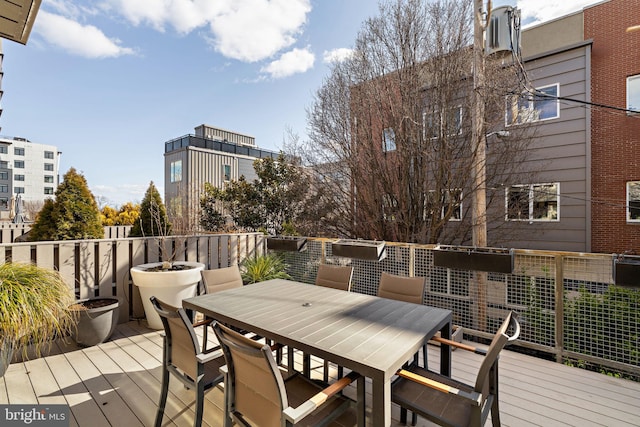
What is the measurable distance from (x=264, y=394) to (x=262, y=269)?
357cm

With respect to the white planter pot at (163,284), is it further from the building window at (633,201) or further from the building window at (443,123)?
the building window at (633,201)

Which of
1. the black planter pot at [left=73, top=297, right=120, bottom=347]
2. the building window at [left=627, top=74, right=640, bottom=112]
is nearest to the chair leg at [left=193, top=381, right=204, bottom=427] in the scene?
the black planter pot at [left=73, top=297, right=120, bottom=347]

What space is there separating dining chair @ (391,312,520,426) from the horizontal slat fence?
13.1ft

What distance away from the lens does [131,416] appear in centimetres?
224

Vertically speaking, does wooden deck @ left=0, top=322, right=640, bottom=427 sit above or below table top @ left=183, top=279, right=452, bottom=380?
below

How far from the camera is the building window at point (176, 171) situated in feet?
54.3

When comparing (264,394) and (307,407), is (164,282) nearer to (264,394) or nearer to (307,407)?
(264,394)

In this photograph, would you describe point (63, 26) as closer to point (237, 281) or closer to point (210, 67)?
point (210, 67)

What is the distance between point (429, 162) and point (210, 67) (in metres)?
7.15

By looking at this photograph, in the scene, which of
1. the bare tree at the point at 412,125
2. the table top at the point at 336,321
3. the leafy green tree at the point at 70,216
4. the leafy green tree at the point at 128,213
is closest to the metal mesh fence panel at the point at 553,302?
the table top at the point at 336,321

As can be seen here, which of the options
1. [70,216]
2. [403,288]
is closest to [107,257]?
[70,216]

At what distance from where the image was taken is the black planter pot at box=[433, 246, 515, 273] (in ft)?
10.1

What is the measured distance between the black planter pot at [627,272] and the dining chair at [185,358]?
3.29 metres

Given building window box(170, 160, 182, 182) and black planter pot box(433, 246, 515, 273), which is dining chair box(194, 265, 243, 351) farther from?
building window box(170, 160, 182, 182)
